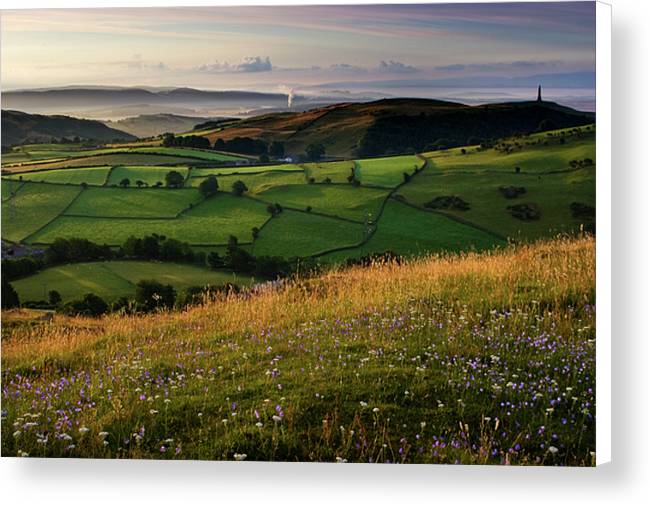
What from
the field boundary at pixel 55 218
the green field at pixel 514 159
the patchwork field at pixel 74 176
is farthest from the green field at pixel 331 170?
the field boundary at pixel 55 218

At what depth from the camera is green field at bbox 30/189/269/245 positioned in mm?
9391

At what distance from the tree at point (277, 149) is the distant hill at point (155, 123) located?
672 mm

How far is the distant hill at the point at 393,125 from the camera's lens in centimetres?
916

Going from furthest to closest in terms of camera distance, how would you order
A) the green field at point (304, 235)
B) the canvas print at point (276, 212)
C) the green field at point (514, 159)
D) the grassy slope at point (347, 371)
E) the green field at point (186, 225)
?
the green field at point (186, 225) → the green field at point (304, 235) → the green field at point (514, 159) → the canvas print at point (276, 212) → the grassy slope at point (347, 371)

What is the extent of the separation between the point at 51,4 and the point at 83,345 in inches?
133

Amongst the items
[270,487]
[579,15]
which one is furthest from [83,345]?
[579,15]

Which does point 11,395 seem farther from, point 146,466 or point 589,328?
point 589,328

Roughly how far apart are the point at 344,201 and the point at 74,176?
9.20 feet

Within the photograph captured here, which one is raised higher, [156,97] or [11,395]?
[156,97]

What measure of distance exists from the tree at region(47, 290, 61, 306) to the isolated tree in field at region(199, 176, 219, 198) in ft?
5.81

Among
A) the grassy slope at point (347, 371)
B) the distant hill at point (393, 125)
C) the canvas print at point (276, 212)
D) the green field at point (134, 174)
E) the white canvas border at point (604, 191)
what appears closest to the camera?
the grassy slope at point (347, 371)

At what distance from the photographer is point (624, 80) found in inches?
342

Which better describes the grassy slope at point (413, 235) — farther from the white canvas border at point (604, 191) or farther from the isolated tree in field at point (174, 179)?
the isolated tree in field at point (174, 179)

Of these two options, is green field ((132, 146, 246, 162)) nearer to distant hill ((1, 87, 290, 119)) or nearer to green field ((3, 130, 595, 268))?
green field ((3, 130, 595, 268))
